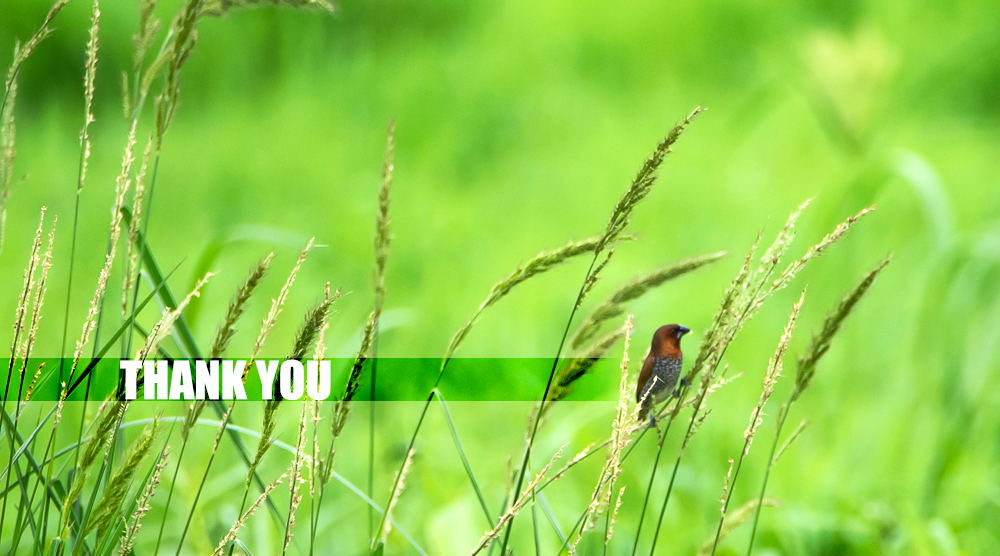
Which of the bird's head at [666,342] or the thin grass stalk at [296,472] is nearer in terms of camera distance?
the thin grass stalk at [296,472]

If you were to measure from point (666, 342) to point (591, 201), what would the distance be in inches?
68.3

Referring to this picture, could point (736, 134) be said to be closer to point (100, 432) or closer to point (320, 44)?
point (320, 44)

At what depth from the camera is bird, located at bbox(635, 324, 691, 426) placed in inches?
23.7

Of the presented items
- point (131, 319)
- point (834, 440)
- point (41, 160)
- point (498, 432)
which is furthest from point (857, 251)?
point (41, 160)

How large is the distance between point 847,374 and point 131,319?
1495mm

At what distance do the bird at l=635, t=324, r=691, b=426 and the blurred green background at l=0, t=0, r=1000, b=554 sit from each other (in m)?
0.33

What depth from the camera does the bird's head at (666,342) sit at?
612 millimetres

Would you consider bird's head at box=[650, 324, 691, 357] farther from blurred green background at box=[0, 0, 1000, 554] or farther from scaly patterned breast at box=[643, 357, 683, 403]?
blurred green background at box=[0, 0, 1000, 554]

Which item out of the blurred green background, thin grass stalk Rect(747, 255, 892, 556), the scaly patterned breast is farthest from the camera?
the blurred green background

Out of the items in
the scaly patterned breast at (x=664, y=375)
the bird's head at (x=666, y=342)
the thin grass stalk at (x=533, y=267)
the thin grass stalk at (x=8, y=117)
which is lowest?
the scaly patterned breast at (x=664, y=375)

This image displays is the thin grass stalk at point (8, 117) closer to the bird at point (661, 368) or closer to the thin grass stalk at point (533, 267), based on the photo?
the thin grass stalk at point (533, 267)

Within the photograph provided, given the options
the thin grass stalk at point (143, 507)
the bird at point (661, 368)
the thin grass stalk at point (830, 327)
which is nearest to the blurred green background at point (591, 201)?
the thin grass stalk at point (143, 507)

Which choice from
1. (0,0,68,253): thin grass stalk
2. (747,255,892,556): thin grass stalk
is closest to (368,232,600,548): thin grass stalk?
(747,255,892,556): thin grass stalk

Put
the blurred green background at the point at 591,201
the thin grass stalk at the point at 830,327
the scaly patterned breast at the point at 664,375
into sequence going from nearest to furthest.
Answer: the thin grass stalk at the point at 830,327 < the scaly patterned breast at the point at 664,375 < the blurred green background at the point at 591,201
